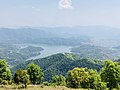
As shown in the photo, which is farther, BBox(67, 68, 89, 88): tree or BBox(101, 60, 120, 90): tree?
BBox(101, 60, 120, 90): tree

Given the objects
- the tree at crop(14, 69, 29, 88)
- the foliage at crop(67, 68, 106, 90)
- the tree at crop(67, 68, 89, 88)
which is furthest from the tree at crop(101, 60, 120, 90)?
the tree at crop(14, 69, 29, 88)

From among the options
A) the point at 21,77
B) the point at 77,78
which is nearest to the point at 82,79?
the point at 77,78

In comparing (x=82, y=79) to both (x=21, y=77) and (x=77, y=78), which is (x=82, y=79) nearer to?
(x=77, y=78)

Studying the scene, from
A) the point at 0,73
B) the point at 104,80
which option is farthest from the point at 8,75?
the point at 104,80

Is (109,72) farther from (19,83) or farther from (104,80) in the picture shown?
(19,83)

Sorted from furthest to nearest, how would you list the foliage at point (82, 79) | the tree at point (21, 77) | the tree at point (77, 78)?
the foliage at point (82, 79) → the tree at point (77, 78) → the tree at point (21, 77)

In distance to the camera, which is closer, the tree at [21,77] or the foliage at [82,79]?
the tree at [21,77]

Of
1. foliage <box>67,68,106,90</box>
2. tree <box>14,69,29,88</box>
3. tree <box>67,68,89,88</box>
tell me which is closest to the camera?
tree <box>14,69,29,88</box>

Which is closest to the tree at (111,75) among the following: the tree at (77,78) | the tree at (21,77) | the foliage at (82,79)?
the foliage at (82,79)

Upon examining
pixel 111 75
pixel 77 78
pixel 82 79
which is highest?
pixel 111 75

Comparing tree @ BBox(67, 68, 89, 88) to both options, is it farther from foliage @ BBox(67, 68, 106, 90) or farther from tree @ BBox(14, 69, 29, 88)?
tree @ BBox(14, 69, 29, 88)

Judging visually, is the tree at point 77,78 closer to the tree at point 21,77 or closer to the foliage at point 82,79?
the foliage at point 82,79
